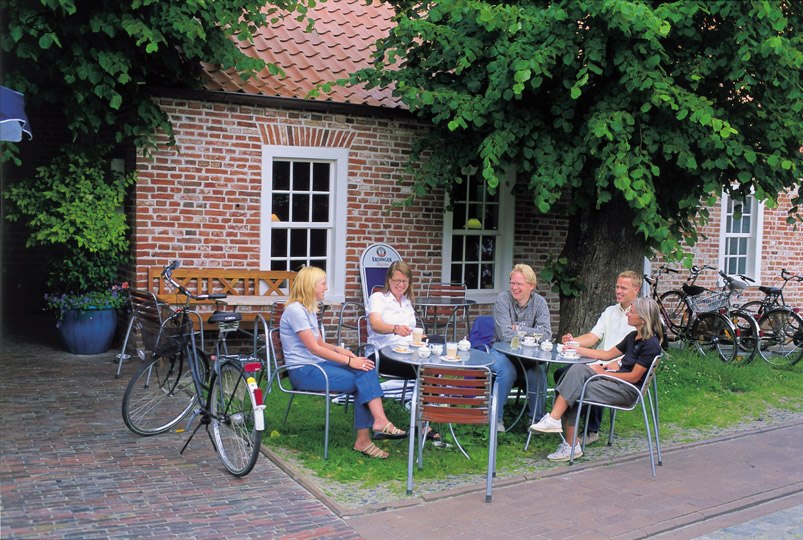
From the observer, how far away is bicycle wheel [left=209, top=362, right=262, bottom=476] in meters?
5.75

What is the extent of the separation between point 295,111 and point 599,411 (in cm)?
530

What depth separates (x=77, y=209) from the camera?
9156 mm

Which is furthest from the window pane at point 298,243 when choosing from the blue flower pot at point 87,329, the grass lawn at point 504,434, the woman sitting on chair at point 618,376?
the woman sitting on chair at point 618,376

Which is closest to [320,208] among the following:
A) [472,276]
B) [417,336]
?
[472,276]

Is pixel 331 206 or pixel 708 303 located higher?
pixel 331 206

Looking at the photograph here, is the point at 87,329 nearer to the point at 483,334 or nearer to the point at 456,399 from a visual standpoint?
the point at 483,334

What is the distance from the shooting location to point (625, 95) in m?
8.43

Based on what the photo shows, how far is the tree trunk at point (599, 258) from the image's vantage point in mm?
9773

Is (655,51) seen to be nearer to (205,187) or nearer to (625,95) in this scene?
(625,95)

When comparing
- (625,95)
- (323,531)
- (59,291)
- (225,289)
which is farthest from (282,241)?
(323,531)

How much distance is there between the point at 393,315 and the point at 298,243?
3447 millimetres

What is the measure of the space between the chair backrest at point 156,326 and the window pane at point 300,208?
2256 mm

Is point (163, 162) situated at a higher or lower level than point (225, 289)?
higher

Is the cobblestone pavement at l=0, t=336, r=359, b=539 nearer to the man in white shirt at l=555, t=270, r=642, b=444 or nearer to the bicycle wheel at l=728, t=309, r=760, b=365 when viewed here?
the man in white shirt at l=555, t=270, r=642, b=444
